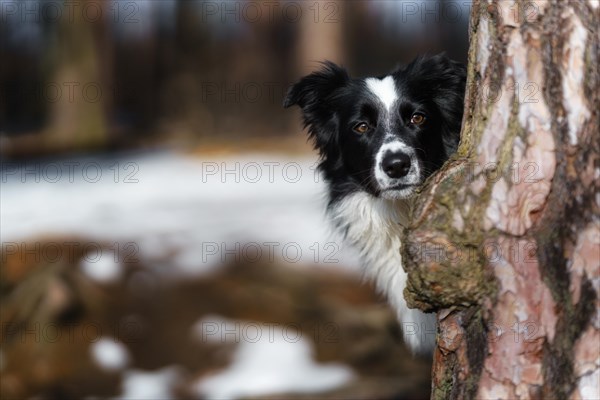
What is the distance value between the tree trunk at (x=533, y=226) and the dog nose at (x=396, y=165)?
3.75ft

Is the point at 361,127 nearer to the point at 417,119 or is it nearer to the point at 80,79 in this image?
the point at 417,119

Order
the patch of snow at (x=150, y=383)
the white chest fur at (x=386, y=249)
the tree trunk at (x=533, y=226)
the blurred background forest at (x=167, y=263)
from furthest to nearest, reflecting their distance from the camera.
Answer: the blurred background forest at (x=167, y=263) < the patch of snow at (x=150, y=383) < the white chest fur at (x=386, y=249) < the tree trunk at (x=533, y=226)

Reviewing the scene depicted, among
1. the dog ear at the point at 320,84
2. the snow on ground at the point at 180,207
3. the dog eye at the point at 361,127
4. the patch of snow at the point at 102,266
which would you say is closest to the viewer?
the dog eye at the point at 361,127

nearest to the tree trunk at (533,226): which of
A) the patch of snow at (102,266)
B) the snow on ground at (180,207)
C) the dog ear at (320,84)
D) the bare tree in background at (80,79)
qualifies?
the dog ear at (320,84)

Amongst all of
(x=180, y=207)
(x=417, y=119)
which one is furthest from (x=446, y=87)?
(x=180, y=207)

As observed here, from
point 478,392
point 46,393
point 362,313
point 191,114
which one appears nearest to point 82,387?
point 46,393

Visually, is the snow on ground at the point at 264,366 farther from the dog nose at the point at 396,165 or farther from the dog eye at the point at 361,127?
the dog nose at the point at 396,165

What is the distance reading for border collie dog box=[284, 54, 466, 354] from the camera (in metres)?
4.22

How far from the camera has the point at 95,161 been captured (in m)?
11.8

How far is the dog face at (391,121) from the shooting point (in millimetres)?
4039

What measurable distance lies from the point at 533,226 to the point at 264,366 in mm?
3776

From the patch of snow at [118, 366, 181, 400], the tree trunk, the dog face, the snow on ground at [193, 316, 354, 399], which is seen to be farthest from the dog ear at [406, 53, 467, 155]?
the patch of snow at [118, 366, 181, 400]

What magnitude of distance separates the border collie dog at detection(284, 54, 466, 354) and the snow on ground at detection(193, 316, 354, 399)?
1596 millimetres

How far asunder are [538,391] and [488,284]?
414 mm
